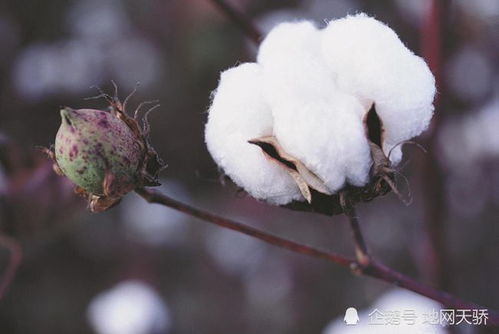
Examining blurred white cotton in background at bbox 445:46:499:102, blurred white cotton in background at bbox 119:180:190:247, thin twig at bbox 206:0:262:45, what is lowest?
blurred white cotton in background at bbox 119:180:190:247

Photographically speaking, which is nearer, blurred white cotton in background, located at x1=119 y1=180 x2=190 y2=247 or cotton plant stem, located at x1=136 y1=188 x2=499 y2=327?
cotton plant stem, located at x1=136 y1=188 x2=499 y2=327

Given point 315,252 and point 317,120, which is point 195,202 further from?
point 317,120

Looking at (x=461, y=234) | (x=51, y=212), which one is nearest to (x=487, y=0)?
(x=461, y=234)

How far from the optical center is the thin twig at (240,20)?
0.91 meters

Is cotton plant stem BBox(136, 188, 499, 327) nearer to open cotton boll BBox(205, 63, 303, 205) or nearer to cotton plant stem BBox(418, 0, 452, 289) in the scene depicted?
open cotton boll BBox(205, 63, 303, 205)

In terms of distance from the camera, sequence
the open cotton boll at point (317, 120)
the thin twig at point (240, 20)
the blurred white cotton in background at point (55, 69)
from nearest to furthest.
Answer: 1. the open cotton boll at point (317, 120)
2. the thin twig at point (240, 20)
3. the blurred white cotton in background at point (55, 69)

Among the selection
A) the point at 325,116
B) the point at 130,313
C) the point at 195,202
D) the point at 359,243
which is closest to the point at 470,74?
the point at 195,202

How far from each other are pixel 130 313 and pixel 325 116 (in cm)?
116

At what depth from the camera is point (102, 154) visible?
1.96ft

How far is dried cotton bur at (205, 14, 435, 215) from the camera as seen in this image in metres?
0.57

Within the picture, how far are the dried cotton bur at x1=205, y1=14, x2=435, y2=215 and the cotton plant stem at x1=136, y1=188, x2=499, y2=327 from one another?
0.07 m

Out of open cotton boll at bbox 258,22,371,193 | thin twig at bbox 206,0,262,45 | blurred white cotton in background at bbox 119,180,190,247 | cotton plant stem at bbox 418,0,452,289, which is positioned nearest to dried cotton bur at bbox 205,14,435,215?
open cotton boll at bbox 258,22,371,193

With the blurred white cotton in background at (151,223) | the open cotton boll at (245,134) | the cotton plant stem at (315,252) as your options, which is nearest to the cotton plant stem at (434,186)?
the cotton plant stem at (315,252)

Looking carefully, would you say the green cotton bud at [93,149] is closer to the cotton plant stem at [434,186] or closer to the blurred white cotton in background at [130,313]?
the cotton plant stem at [434,186]
